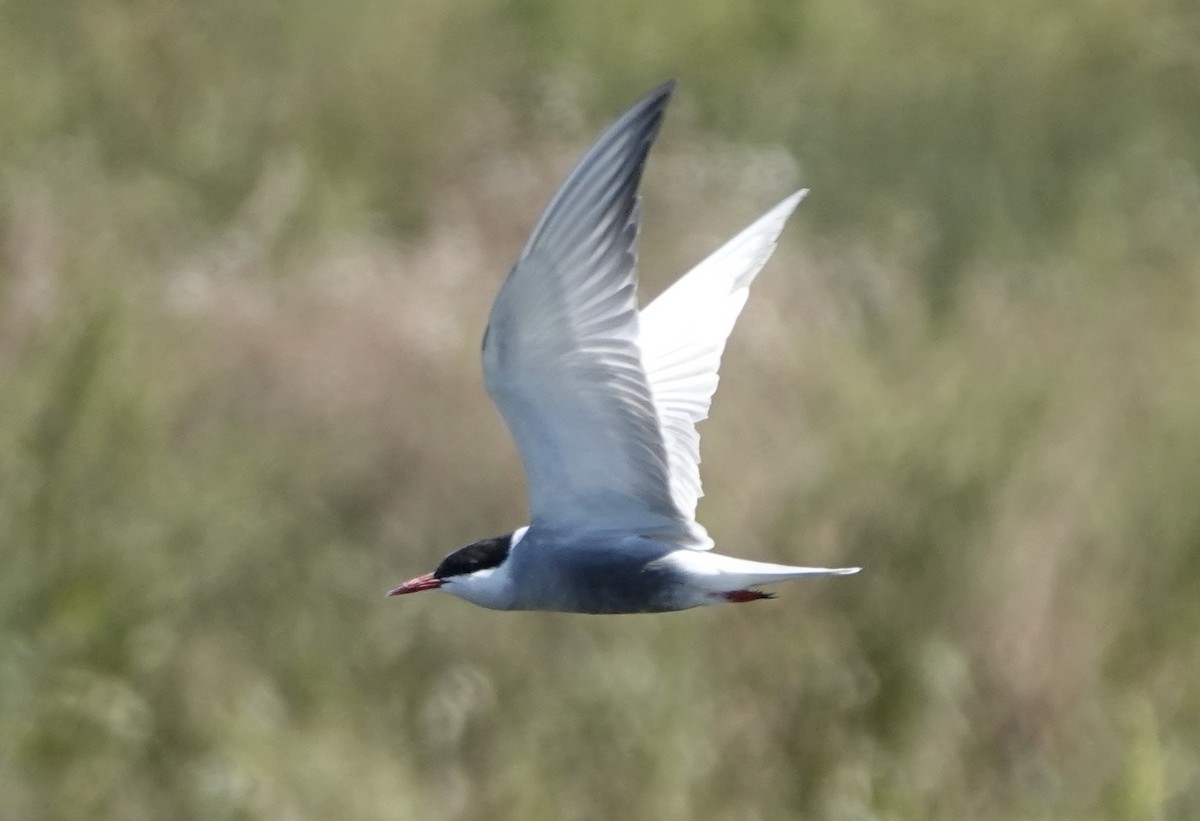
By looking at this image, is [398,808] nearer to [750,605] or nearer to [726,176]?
[750,605]

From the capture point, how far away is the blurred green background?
6.17m

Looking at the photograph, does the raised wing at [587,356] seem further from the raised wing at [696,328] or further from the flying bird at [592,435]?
the raised wing at [696,328]

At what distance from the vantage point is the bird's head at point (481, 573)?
13.8 feet

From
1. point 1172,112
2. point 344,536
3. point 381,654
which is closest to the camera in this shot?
point 381,654

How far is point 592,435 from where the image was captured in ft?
13.3

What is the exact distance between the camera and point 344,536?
749 cm

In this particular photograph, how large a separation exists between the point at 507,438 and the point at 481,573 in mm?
3296

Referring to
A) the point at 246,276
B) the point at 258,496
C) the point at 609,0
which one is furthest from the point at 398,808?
the point at 609,0

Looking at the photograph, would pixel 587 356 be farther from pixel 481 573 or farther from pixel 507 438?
pixel 507 438

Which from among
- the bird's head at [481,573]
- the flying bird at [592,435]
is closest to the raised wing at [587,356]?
the flying bird at [592,435]

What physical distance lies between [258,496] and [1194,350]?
2876 mm

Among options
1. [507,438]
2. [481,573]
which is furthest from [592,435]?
[507,438]

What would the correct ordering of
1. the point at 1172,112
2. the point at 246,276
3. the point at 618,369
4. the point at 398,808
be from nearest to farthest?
the point at 618,369
the point at 398,808
the point at 246,276
the point at 1172,112

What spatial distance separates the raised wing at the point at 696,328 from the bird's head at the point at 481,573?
0.41 metres
